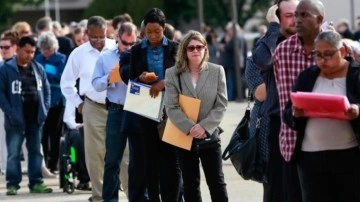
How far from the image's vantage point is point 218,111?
37.8ft

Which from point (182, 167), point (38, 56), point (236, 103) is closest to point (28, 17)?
point (236, 103)

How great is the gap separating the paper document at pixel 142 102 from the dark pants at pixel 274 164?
2234 mm

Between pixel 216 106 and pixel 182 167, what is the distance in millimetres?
591

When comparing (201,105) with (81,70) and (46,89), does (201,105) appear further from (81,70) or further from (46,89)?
(46,89)

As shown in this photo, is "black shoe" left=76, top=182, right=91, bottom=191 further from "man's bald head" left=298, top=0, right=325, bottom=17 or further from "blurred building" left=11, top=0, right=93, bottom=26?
"blurred building" left=11, top=0, right=93, bottom=26

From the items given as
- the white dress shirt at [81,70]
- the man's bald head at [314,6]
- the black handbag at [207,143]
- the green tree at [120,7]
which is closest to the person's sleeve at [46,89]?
the white dress shirt at [81,70]

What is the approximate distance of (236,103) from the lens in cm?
3356

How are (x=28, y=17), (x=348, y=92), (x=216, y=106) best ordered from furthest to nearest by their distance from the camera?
(x=28, y=17)
(x=216, y=106)
(x=348, y=92)

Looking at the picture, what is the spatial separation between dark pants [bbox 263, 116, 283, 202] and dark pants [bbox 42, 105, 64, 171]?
8166mm

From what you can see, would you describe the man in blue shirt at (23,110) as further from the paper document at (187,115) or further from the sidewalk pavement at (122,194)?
the paper document at (187,115)

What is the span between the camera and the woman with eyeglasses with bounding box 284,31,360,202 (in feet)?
29.1

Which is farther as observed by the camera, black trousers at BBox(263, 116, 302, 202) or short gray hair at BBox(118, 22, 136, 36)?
short gray hair at BBox(118, 22, 136, 36)

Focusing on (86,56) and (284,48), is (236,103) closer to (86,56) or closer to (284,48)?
(86,56)

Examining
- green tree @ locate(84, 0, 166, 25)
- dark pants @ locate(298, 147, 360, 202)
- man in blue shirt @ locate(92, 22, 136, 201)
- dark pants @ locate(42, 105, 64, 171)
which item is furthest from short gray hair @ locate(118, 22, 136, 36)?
green tree @ locate(84, 0, 166, 25)
